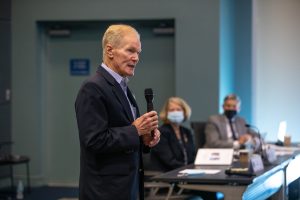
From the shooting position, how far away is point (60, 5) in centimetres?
797

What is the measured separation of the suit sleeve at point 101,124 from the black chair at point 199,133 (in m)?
3.98

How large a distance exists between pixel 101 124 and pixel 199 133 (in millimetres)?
4162

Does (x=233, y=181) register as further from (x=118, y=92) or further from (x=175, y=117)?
(x=175, y=117)

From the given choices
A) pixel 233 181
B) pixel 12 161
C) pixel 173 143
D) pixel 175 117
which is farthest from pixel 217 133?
pixel 233 181

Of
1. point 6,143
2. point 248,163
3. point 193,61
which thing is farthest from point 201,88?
point 248,163

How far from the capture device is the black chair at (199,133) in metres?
6.34

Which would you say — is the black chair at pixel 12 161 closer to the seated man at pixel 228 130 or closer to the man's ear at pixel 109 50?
the seated man at pixel 228 130

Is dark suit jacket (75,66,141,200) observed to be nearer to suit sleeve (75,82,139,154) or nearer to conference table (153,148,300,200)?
suit sleeve (75,82,139,154)

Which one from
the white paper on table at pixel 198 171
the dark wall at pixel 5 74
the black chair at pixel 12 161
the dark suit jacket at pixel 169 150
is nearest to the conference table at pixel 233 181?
the white paper on table at pixel 198 171

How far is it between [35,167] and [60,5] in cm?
218

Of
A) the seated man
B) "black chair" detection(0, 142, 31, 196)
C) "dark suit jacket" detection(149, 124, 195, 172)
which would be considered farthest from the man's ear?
"black chair" detection(0, 142, 31, 196)

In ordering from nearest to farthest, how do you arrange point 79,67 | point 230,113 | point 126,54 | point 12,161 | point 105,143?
point 105,143 < point 126,54 < point 230,113 < point 12,161 < point 79,67

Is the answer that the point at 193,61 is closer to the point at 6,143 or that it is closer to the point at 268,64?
the point at 268,64

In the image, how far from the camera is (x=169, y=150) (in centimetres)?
543
